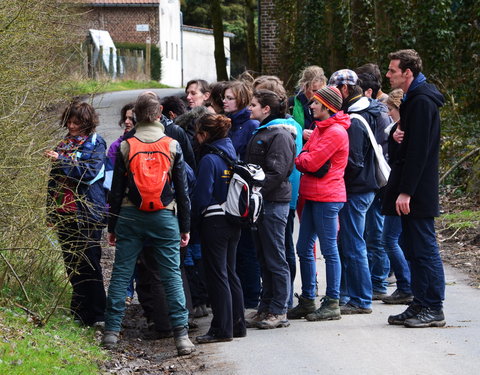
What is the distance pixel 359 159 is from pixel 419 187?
955mm

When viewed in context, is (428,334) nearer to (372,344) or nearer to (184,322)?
(372,344)

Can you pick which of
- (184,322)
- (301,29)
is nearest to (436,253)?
(184,322)

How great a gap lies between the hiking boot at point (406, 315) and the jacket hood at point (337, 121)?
1715 millimetres

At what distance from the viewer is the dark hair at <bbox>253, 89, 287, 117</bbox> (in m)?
8.72

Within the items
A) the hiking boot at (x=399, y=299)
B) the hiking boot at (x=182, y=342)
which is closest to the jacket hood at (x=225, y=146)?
the hiking boot at (x=182, y=342)

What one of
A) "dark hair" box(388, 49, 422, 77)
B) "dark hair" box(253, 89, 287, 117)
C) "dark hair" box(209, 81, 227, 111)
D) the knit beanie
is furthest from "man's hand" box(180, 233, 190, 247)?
"dark hair" box(388, 49, 422, 77)

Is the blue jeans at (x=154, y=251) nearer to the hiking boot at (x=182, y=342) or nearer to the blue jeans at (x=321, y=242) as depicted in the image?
the hiking boot at (x=182, y=342)

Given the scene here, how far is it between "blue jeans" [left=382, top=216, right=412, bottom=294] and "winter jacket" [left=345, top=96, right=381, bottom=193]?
30.6 inches

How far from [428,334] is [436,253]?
706mm

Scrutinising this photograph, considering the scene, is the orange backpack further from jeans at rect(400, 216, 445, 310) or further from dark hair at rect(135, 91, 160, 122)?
jeans at rect(400, 216, 445, 310)

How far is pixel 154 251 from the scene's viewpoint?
781 centimetres

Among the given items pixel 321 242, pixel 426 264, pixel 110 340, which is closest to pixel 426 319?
pixel 426 264

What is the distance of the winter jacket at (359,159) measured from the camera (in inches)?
351

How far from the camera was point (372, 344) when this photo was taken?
7.53 metres
